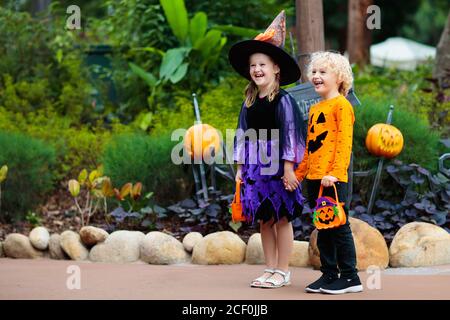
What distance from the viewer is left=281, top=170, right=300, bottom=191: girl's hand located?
5715 millimetres

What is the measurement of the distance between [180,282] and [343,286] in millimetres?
1168

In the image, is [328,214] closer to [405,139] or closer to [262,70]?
[262,70]

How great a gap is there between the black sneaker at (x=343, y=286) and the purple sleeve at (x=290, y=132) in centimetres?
82

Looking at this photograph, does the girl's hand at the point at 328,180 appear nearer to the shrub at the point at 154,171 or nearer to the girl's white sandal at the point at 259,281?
the girl's white sandal at the point at 259,281

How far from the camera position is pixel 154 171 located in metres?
8.22

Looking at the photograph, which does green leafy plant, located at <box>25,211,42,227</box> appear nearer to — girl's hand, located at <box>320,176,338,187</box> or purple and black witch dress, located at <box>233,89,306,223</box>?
purple and black witch dress, located at <box>233,89,306,223</box>

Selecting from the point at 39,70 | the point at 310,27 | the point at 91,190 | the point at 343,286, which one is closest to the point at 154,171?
the point at 91,190

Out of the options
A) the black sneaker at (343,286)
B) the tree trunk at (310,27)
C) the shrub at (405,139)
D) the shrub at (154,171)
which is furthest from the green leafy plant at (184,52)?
the black sneaker at (343,286)

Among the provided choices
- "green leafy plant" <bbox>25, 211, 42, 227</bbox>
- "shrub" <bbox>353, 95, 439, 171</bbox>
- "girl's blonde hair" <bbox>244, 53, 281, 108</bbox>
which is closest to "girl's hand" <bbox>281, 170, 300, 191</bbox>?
"girl's blonde hair" <bbox>244, 53, 281, 108</bbox>

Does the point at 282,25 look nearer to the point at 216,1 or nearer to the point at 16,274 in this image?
the point at 16,274

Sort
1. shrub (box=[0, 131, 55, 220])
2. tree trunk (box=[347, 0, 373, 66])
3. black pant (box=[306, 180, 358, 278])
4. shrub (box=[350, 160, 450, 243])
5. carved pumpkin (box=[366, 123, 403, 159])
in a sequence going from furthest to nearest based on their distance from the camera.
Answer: tree trunk (box=[347, 0, 373, 66]), shrub (box=[0, 131, 55, 220]), carved pumpkin (box=[366, 123, 403, 159]), shrub (box=[350, 160, 450, 243]), black pant (box=[306, 180, 358, 278])

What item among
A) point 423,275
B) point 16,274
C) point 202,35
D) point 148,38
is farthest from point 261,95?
point 148,38

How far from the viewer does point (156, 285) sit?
589 centimetres

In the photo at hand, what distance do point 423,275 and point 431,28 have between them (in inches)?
1068
